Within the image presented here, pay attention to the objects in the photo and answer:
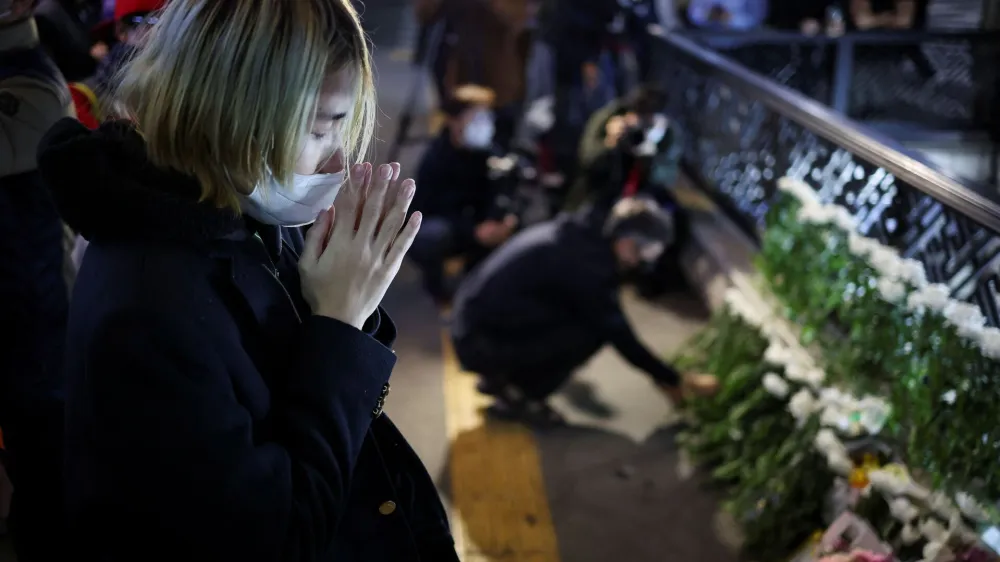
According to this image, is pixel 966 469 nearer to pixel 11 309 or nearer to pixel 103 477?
pixel 103 477

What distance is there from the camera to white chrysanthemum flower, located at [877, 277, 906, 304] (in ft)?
8.38

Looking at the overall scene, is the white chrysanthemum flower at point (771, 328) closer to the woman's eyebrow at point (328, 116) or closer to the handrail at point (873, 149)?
the handrail at point (873, 149)

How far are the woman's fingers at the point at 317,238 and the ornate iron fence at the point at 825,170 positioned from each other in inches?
74.4

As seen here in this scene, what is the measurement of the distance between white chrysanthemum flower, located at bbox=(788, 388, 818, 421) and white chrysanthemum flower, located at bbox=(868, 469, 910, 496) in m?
0.39

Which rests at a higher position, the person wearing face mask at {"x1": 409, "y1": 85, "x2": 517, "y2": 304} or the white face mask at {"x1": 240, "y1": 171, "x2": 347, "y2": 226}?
the white face mask at {"x1": 240, "y1": 171, "x2": 347, "y2": 226}

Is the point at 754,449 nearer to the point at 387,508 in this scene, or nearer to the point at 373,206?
the point at 387,508

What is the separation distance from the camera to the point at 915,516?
2.42 m

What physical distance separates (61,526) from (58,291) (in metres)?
0.85

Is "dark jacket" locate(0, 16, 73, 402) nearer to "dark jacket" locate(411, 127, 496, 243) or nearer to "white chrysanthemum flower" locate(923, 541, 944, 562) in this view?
"white chrysanthemum flower" locate(923, 541, 944, 562)

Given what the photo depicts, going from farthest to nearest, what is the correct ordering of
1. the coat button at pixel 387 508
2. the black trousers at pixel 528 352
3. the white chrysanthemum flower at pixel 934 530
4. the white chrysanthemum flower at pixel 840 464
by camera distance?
the black trousers at pixel 528 352, the white chrysanthemum flower at pixel 840 464, the white chrysanthemum flower at pixel 934 530, the coat button at pixel 387 508

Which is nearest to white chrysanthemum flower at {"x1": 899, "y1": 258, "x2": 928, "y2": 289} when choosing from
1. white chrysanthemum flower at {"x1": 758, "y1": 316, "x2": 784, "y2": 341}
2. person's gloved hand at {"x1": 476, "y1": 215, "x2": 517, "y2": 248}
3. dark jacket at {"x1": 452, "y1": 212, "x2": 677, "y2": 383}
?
white chrysanthemum flower at {"x1": 758, "y1": 316, "x2": 784, "y2": 341}

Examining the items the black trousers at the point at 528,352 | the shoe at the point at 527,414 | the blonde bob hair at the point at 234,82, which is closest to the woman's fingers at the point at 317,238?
the blonde bob hair at the point at 234,82

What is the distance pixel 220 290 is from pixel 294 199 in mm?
158

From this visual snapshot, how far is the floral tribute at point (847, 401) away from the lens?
7.40ft
